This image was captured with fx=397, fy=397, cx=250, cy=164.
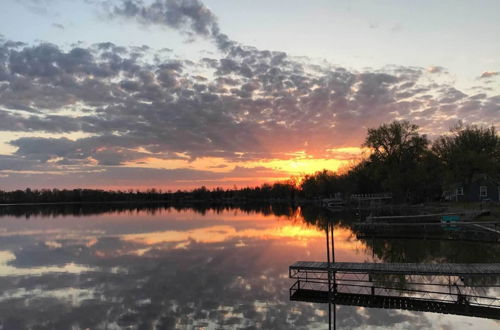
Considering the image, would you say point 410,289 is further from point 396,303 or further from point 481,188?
point 481,188

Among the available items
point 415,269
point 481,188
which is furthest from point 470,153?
point 415,269

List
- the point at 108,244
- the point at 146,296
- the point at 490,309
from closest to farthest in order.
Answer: the point at 490,309 < the point at 146,296 < the point at 108,244

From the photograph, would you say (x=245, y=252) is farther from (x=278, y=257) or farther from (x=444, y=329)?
(x=444, y=329)

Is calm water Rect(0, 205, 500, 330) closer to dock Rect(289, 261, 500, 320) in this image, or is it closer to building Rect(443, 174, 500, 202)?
dock Rect(289, 261, 500, 320)

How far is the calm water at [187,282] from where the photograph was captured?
47.7ft

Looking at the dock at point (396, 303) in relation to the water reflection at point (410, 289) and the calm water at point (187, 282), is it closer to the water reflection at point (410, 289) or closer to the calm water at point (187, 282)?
the water reflection at point (410, 289)

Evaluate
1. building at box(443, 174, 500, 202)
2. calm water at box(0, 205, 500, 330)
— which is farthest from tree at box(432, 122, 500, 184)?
calm water at box(0, 205, 500, 330)

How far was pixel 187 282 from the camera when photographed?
68.4 feet

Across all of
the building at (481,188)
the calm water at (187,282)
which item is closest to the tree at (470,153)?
the building at (481,188)

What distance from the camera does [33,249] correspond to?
3447 cm

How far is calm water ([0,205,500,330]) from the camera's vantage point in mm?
14539

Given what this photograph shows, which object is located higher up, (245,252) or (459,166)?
(459,166)

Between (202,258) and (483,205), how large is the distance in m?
42.6

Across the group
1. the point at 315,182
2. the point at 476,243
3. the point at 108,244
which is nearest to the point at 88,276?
the point at 108,244
